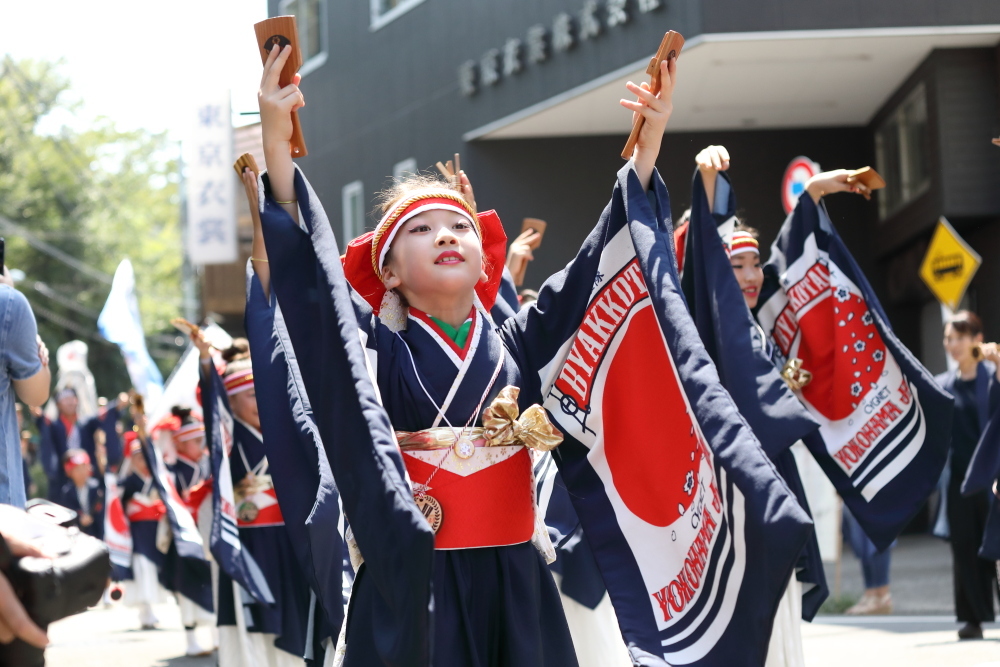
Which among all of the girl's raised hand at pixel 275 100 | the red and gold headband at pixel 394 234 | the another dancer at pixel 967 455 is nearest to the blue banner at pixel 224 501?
the red and gold headband at pixel 394 234

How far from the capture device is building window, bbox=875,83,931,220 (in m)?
13.1

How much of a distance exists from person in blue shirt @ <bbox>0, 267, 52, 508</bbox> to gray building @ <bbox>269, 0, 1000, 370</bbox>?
24.7 feet

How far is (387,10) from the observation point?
17000mm

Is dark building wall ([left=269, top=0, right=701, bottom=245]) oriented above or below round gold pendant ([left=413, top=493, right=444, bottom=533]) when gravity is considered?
above

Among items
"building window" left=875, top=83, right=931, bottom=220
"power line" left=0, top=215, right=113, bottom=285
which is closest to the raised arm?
"building window" left=875, top=83, right=931, bottom=220

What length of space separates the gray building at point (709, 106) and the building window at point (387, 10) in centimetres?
3

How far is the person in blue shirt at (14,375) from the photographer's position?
3.76 metres

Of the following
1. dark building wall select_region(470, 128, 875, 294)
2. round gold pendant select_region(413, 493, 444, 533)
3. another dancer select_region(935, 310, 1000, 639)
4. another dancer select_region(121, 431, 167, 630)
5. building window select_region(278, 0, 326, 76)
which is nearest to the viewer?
round gold pendant select_region(413, 493, 444, 533)

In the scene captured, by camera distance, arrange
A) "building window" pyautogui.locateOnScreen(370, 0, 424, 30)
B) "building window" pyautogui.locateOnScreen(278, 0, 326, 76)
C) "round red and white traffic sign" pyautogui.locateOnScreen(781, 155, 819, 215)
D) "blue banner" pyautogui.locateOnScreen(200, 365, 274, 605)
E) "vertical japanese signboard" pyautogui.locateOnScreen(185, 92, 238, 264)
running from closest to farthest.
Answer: "blue banner" pyautogui.locateOnScreen(200, 365, 274, 605) < "round red and white traffic sign" pyautogui.locateOnScreen(781, 155, 819, 215) < "building window" pyautogui.locateOnScreen(370, 0, 424, 30) < "building window" pyautogui.locateOnScreen(278, 0, 326, 76) < "vertical japanese signboard" pyautogui.locateOnScreen(185, 92, 238, 264)

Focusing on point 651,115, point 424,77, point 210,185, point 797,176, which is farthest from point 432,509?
point 210,185

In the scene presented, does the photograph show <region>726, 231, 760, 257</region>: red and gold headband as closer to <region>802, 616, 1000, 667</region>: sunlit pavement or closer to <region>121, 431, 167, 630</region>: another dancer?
<region>802, 616, 1000, 667</region>: sunlit pavement

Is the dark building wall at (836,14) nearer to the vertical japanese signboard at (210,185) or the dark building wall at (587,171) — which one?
the dark building wall at (587,171)

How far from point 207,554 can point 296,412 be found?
4.79 metres

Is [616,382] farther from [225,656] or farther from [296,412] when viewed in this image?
[225,656]
